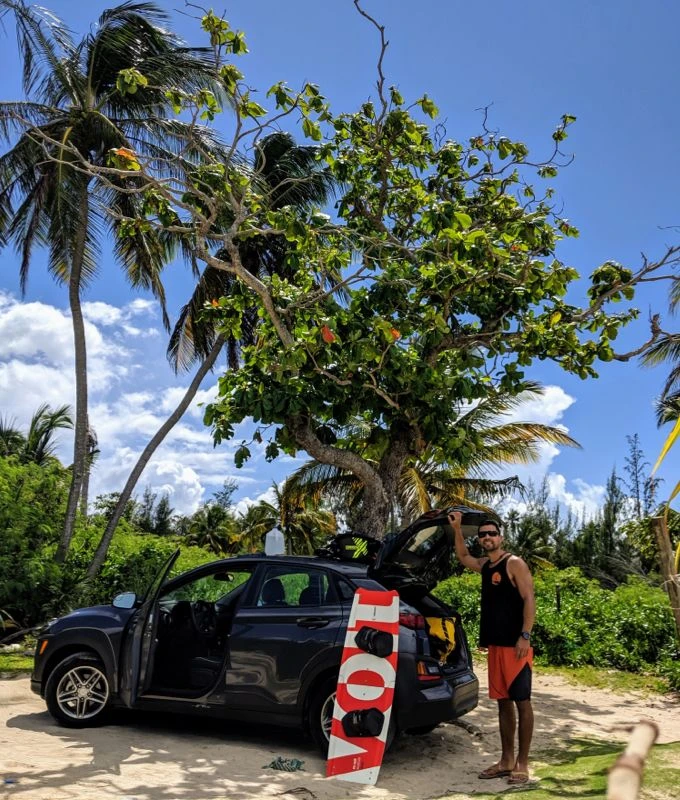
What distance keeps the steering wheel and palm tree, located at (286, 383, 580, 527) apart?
422 inches

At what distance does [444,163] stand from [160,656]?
26.6 feet

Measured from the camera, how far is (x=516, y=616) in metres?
6.37

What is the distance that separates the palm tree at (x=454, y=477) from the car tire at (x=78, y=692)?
37.2ft

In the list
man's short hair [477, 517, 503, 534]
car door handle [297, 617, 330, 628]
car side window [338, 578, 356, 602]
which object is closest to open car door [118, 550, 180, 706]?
car door handle [297, 617, 330, 628]

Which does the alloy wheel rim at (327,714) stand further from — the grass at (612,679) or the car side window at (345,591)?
the grass at (612,679)

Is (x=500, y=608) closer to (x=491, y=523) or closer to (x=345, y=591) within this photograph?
(x=491, y=523)

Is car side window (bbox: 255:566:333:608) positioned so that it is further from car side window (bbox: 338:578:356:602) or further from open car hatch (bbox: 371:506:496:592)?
open car hatch (bbox: 371:506:496:592)

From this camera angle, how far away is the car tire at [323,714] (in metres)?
6.50

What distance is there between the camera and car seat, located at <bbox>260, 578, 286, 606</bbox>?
7.09 meters

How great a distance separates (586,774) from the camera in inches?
240

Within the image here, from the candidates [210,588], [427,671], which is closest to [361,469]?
[210,588]

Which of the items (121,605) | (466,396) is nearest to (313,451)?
(466,396)

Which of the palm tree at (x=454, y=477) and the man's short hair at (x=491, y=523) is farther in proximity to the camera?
the palm tree at (x=454, y=477)

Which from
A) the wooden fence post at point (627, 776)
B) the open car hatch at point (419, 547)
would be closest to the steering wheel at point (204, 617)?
the open car hatch at point (419, 547)
